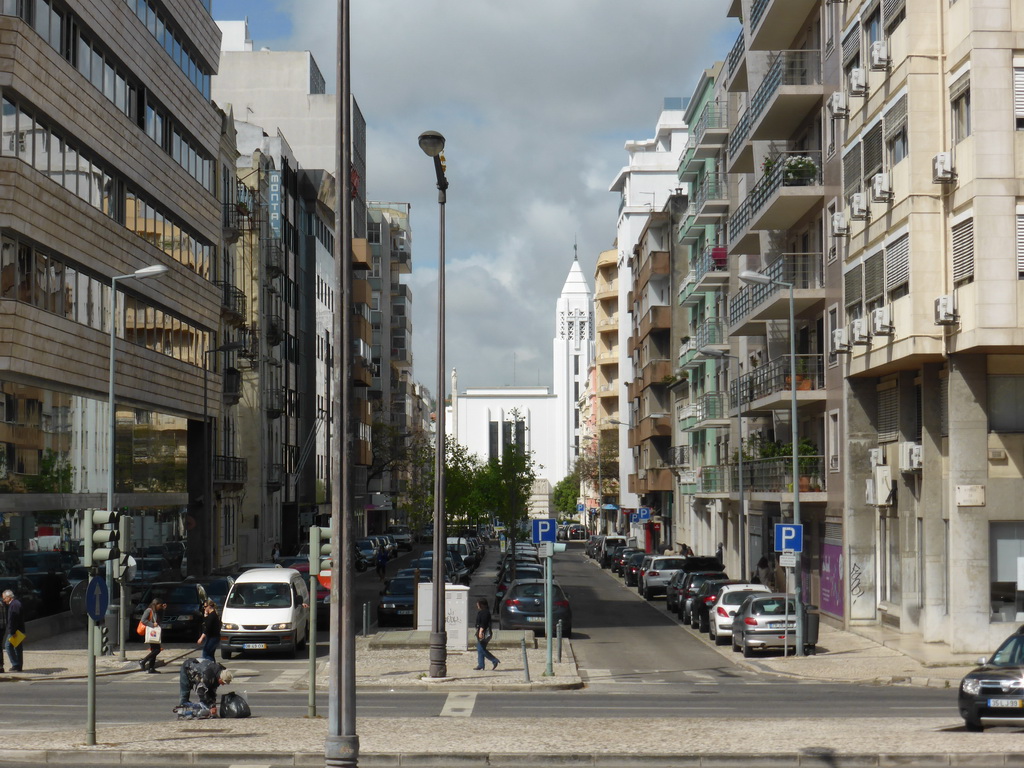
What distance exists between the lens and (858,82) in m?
34.8

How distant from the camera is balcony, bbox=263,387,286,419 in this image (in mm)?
71625

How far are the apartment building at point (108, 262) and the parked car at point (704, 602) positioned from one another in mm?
16383

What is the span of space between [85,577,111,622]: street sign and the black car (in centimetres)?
1129

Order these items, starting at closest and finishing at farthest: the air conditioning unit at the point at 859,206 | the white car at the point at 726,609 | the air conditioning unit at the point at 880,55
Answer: the air conditioning unit at the point at 880,55 → the air conditioning unit at the point at 859,206 → the white car at the point at 726,609

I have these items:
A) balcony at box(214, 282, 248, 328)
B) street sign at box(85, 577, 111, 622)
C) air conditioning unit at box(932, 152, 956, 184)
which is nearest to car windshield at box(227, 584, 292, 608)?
street sign at box(85, 577, 111, 622)

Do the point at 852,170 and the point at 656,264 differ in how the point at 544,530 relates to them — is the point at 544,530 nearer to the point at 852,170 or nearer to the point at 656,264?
the point at 852,170

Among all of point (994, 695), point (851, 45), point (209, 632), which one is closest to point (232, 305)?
point (851, 45)

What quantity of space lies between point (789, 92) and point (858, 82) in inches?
215

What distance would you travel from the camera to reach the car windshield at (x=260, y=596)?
106 ft

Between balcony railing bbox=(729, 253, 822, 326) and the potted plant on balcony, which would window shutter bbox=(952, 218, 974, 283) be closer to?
balcony railing bbox=(729, 253, 822, 326)

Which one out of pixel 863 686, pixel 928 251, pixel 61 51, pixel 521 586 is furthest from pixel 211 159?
pixel 863 686

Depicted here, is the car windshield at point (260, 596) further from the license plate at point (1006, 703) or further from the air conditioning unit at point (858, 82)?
the air conditioning unit at point (858, 82)

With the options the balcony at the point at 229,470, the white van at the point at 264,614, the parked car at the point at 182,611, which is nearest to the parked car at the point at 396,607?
the parked car at the point at 182,611

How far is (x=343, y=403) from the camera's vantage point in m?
11.9
